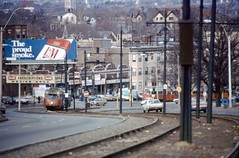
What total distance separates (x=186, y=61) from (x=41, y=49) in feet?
225

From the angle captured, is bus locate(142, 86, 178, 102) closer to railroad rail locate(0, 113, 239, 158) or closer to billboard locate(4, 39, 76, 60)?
billboard locate(4, 39, 76, 60)

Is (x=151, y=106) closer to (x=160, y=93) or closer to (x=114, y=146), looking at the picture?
(x=160, y=93)

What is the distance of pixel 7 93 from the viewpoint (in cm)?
11450

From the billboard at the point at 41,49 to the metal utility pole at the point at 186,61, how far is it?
66.2 metres

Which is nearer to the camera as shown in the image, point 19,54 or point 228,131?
point 228,131

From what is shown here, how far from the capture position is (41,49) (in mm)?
86562

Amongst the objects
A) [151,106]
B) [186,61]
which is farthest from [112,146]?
[151,106]

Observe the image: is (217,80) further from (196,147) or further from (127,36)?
(127,36)

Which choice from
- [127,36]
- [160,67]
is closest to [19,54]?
[160,67]

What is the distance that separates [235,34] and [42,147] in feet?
189

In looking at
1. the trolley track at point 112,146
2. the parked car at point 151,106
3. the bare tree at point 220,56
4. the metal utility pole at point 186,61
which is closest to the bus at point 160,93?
the bare tree at point 220,56

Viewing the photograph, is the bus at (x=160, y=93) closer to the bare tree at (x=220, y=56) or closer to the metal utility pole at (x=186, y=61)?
the bare tree at (x=220, y=56)

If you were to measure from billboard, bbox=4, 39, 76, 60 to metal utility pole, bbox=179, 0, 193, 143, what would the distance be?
66.2 metres

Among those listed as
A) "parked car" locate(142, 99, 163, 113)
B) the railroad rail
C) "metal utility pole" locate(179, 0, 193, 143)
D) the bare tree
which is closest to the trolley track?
the railroad rail
